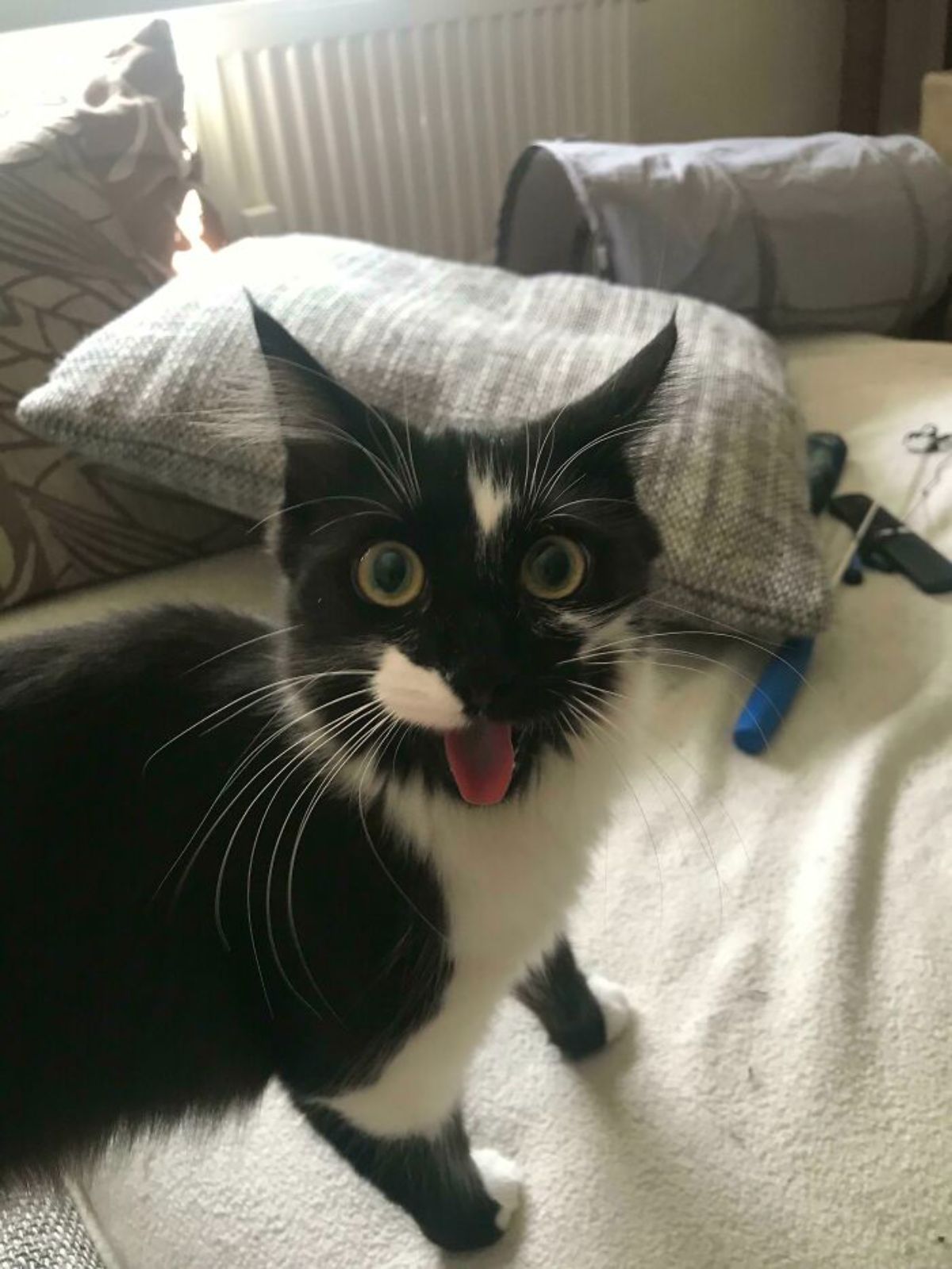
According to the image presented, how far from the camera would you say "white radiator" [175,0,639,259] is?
195 cm

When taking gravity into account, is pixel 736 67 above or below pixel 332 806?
above

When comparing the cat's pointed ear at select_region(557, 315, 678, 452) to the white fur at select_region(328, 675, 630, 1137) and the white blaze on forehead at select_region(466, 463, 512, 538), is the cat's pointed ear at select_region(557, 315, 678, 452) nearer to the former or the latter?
the white blaze on forehead at select_region(466, 463, 512, 538)

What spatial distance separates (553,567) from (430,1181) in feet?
1.47

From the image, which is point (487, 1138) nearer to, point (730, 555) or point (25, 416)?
point (730, 555)

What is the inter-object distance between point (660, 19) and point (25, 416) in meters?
1.99

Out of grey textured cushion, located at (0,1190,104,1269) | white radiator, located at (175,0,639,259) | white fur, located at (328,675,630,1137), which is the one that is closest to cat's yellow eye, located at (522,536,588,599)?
white fur, located at (328,675,630,1137)

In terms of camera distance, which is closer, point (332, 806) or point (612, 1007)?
point (332, 806)

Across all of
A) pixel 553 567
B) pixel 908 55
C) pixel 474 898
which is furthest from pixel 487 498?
pixel 908 55

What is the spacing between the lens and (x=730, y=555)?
1119 mm

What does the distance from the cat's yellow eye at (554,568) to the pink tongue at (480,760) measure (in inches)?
3.6

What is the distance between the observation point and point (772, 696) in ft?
3.57

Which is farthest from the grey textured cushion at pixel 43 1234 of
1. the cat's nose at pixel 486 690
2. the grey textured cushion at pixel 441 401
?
the grey textured cushion at pixel 441 401

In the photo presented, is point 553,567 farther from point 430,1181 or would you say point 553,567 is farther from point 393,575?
point 430,1181

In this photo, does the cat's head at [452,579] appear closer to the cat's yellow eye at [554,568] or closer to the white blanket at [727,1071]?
the cat's yellow eye at [554,568]
